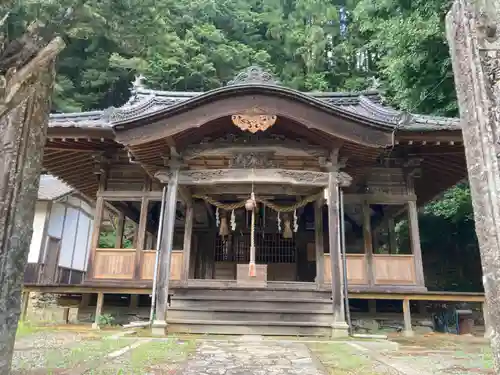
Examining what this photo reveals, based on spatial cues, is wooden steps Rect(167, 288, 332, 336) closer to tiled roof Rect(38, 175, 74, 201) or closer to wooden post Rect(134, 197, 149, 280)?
wooden post Rect(134, 197, 149, 280)

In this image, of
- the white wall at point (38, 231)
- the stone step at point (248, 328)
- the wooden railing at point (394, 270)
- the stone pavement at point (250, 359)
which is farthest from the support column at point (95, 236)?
the white wall at point (38, 231)

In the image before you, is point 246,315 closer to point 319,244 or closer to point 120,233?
point 319,244

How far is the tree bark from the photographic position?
107 inches

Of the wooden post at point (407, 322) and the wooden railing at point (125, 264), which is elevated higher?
the wooden railing at point (125, 264)

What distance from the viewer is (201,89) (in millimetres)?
23656

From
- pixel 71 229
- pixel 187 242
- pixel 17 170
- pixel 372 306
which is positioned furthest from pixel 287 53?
pixel 17 170

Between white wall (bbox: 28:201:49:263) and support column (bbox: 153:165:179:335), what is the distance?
412 inches

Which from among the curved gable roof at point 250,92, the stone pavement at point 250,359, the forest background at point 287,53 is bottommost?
the stone pavement at point 250,359

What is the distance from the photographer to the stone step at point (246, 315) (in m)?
8.42

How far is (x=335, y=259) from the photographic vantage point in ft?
26.6

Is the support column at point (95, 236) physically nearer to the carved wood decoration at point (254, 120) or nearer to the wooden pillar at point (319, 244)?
the carved wood decoration at point (254, 120)

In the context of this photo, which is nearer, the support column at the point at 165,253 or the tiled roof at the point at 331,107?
the support column at the point at 165,253

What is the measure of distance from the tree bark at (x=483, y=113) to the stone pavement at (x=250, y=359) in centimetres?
211

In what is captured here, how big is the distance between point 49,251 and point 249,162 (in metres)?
12.5
